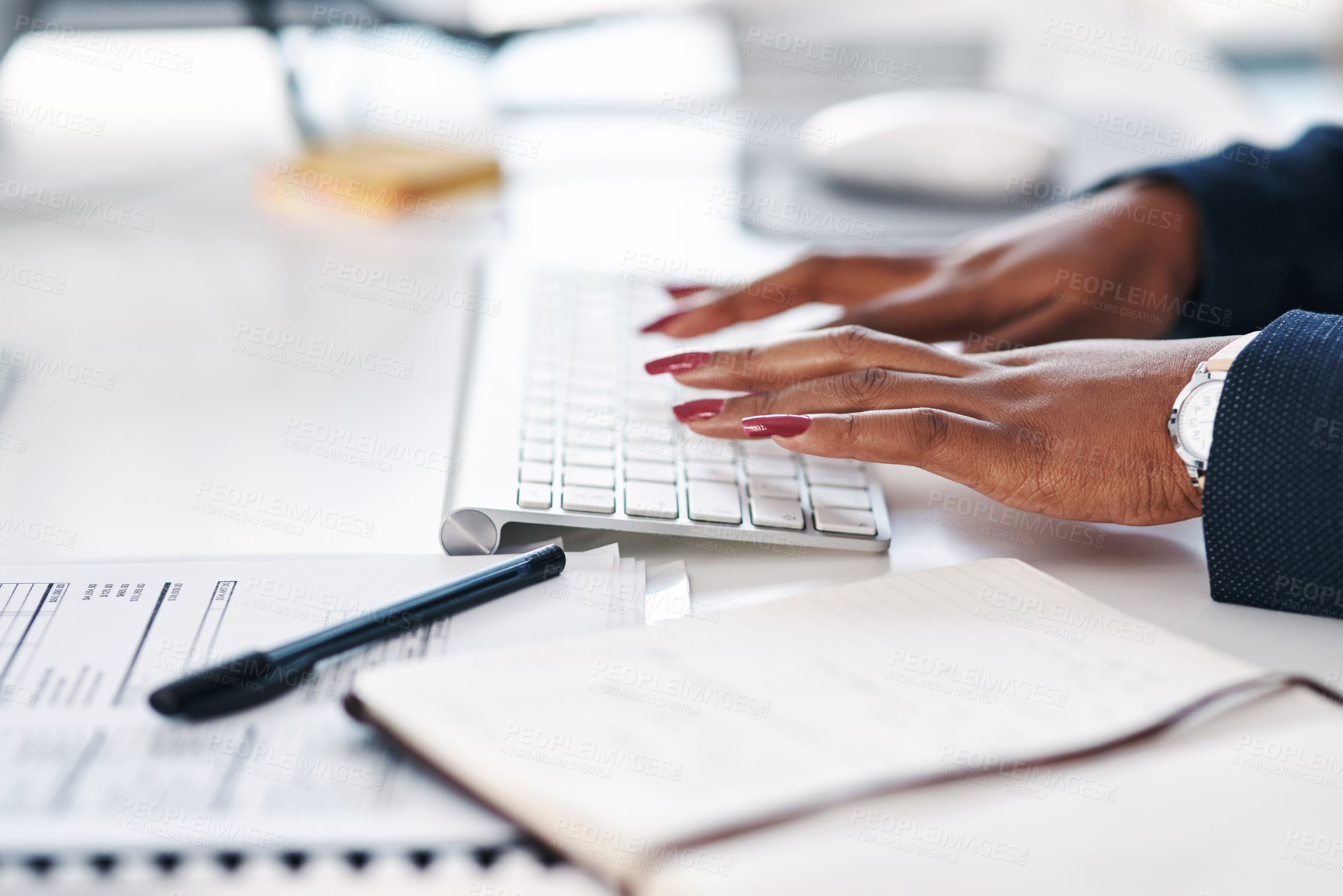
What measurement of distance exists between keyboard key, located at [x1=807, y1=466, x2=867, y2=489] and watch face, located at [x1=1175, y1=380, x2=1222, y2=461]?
0.15 m

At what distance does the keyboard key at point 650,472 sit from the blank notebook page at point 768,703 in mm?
131

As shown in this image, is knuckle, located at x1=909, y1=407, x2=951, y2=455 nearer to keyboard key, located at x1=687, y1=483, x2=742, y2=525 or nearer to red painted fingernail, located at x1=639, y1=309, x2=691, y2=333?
keyboard key, located at x1=687, y1=483, x2=742, y2=525

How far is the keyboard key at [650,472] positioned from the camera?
521mm

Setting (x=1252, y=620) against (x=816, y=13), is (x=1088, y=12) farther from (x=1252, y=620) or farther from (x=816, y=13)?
(x=1252, y=620)

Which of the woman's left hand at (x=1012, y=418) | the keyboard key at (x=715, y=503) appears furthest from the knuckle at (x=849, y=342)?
the keyboard key at (x=715, y=503)

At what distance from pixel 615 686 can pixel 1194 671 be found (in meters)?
0.20

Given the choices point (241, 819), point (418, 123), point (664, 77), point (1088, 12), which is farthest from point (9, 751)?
point (1088, 12)

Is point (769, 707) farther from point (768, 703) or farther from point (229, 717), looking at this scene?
point (229, 717)

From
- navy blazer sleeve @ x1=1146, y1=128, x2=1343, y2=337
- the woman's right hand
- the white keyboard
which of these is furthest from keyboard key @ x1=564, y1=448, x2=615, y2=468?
navy blazer sleeve @ x1=1146, y1=128, x2=1343, y2=337

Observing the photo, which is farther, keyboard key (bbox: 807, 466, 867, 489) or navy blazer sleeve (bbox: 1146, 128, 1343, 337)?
navy blazer sleeve (bbox: 1146, 128, 1343, 337)

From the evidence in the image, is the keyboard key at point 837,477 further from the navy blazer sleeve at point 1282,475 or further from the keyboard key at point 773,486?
the navy blazer sleeve at point 1282,475

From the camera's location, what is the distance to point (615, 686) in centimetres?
35

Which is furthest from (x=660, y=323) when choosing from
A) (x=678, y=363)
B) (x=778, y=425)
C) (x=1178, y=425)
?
(x=1178, y=425)

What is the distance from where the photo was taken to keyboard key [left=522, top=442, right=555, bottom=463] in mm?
521
